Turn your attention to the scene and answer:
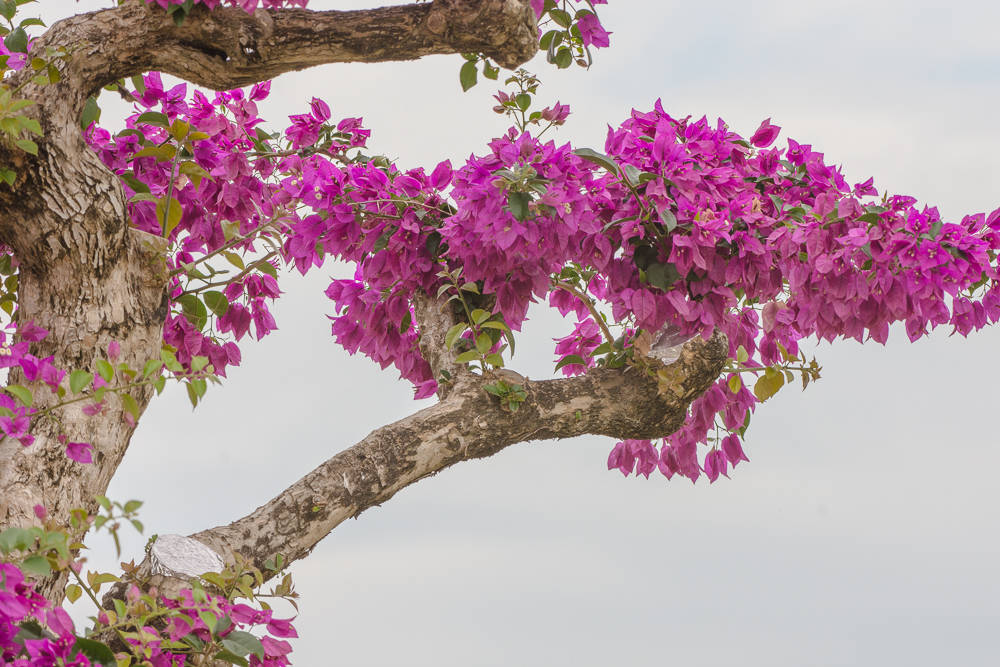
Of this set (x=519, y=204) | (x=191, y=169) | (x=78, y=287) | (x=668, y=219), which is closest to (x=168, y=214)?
(x=191, y=169)

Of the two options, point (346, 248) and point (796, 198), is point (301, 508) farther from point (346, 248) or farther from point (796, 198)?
point (796, 198)

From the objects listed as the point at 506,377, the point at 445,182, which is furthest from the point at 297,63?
the point at 506,377

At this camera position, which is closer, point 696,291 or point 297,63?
point 297,63

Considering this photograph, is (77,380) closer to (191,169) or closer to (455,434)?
(191,169)

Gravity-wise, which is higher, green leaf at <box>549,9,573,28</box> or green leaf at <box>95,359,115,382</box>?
green leaf at <box>549,9,573,28</box>

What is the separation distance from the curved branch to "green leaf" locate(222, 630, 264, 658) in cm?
35

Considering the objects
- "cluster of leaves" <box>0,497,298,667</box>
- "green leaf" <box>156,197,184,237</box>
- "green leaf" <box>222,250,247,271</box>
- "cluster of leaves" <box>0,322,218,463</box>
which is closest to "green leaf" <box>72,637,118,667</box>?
"cluster of leaves" <box>0,497,298,667</box>

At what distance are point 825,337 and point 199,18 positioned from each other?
1812mm

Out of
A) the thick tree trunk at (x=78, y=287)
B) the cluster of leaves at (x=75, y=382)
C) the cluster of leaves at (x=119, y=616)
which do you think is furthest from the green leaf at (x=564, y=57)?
the cluster of leaves at (x=119, y=616)

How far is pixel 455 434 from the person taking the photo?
249 centimetres

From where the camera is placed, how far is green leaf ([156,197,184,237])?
2.26 m

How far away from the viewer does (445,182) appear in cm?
282

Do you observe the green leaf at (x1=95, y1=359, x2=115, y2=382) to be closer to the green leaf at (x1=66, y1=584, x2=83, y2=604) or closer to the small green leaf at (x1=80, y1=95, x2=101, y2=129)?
the green leaf at (x1=66, y1=584, x2=83, y2=604)

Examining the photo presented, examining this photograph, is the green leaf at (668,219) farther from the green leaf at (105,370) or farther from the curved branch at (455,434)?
the green leaf at (105,370)
